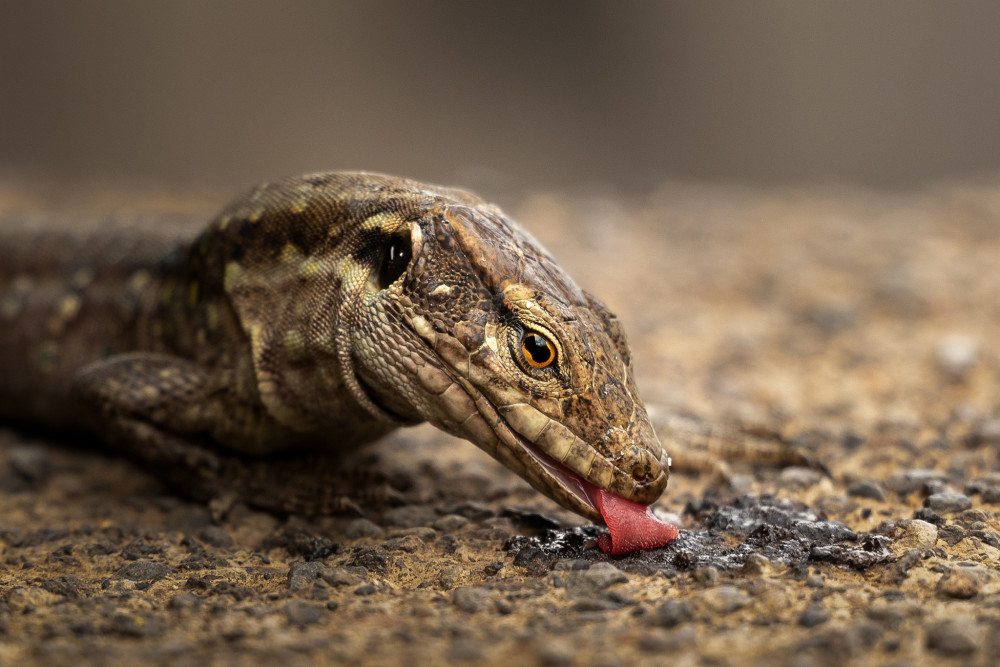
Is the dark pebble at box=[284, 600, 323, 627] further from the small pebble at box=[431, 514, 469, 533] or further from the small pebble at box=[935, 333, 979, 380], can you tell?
the small pebble at box=[935, 333, 979, 380]

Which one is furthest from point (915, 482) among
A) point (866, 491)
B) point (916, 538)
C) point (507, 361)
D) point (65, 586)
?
point (65, 586)

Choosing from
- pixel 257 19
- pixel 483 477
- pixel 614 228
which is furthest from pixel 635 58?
pixel 483 477

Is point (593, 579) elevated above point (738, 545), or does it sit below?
below

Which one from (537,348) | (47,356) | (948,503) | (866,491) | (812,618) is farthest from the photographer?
(47,356)

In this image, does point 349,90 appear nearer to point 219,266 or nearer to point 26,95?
point 26,95

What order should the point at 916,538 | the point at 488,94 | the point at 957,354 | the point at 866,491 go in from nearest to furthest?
1. the point at 916,538
2. the point at 866,491
3. the point at 957,354
4. the point at 488,94

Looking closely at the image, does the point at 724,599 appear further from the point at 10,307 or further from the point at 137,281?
the point at 10,307
